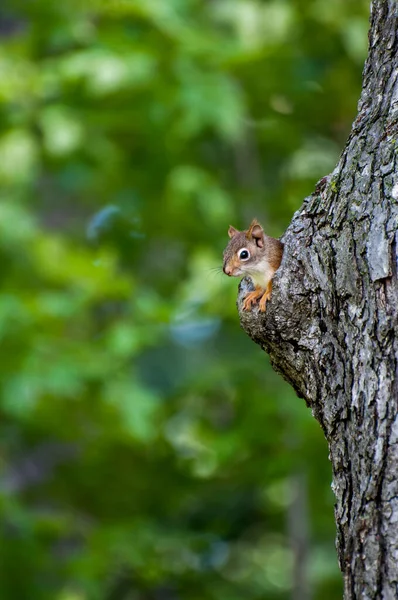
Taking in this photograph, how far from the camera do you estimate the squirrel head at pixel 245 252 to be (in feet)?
9.52

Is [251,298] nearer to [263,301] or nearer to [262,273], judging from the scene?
[263,301]

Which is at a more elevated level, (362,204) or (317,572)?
(317,572)

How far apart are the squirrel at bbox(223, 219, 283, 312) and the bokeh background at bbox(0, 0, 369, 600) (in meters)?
2.09

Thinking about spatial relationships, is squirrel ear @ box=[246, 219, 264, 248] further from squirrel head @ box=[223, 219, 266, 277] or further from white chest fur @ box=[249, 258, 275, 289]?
white chest fur @ box=[249, 258, 275, 289]

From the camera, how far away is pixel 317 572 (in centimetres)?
751

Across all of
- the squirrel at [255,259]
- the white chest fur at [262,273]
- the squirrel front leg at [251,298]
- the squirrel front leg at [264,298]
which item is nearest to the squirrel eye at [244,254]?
the squirrel at [255,259]

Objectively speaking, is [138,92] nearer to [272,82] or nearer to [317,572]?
[272,82]

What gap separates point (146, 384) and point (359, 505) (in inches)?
173

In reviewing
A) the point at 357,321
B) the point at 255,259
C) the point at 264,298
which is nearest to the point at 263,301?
the point at 264,298

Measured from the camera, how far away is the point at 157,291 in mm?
6801

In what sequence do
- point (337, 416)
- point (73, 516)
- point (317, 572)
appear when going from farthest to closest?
point (317, 572), point (73, 516), point (337, 416)

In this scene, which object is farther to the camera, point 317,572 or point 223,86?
point 317,572

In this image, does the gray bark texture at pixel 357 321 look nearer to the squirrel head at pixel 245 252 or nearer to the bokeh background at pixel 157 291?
the squirrel head at pixel 245 252

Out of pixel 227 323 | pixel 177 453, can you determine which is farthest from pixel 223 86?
pixel 177 453
